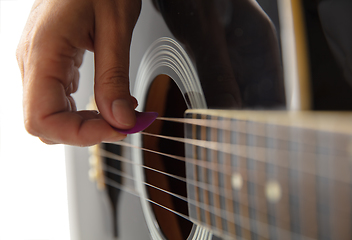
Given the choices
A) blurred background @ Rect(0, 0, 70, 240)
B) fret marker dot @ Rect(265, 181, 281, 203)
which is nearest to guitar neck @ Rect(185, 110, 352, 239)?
fret marker dot @ Rect(265, 181, 281, 203)

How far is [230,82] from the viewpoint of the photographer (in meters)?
0.41

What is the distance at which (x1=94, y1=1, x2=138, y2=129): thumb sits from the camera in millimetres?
368

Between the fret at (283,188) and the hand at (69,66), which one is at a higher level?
the hand at (69,66)

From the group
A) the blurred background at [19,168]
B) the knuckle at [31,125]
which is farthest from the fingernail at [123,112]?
the blurred background at [19,168]

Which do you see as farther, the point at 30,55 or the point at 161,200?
the point at 161,200

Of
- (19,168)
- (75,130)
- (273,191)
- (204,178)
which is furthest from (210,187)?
(19,168)

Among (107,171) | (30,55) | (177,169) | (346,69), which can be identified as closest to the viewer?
(346,69)

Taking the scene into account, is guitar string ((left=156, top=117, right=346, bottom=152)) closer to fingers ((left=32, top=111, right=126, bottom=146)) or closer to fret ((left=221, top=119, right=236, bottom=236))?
fret ((left=221, top=119, right=236, bottom=236))

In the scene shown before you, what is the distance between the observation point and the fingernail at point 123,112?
36 centimetres

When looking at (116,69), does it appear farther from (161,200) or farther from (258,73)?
(161,200)

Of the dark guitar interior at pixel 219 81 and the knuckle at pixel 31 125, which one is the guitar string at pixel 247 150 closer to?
the dark guitar interior at pixel 219 81

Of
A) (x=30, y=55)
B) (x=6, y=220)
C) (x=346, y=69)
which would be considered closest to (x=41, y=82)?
(x=30, y=55)

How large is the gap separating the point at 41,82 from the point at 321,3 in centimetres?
38

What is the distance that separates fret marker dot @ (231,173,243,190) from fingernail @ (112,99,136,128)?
163 mm
